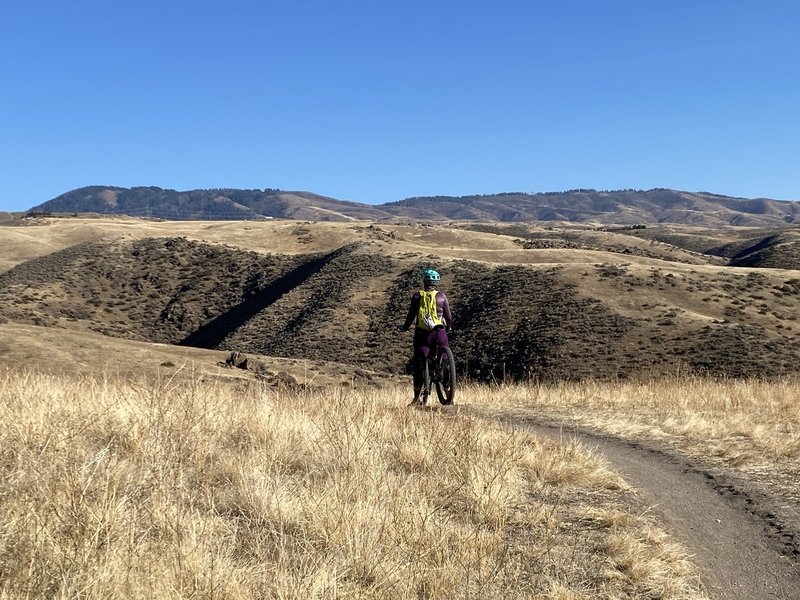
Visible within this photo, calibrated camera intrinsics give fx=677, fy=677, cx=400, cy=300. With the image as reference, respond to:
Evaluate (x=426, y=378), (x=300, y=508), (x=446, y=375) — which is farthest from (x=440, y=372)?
(x=300, y=508)

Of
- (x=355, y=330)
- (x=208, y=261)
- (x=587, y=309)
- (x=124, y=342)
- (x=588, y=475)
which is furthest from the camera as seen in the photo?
(x=208, y=261)

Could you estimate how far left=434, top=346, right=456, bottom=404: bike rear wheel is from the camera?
11463 mm

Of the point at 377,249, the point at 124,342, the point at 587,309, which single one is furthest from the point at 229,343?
the point at 124,342

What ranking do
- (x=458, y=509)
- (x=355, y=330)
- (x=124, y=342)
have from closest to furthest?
(x=458, y=509) < (x=124, y=342) < (x=355, y=330)

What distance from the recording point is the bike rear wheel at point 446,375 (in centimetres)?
1146

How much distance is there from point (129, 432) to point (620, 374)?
104 feet

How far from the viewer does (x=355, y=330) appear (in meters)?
48.8

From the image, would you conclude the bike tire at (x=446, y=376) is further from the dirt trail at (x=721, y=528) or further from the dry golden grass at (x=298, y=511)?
the dry golden grass at (x=298, y=511)

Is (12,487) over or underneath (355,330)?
over

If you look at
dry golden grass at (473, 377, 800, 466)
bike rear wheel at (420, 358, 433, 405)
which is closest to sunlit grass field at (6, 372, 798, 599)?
dry golden grass at (473, 377, 800, 466)

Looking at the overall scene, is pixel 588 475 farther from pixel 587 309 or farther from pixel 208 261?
pixel 208 261

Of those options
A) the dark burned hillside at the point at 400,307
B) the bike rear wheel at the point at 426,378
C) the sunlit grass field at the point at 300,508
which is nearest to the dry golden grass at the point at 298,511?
the sunlit grass field at the point at 300,508

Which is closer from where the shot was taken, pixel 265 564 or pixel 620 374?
pixel 265 564

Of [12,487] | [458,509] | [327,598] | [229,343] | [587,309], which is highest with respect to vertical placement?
[12,487]
